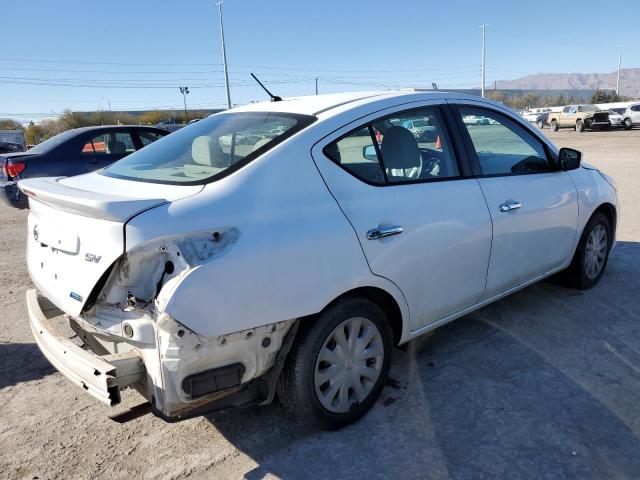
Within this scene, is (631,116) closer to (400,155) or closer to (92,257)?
(400,155)

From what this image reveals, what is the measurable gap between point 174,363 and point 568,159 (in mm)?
3417


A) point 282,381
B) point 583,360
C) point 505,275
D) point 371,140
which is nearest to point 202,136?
point 371,140

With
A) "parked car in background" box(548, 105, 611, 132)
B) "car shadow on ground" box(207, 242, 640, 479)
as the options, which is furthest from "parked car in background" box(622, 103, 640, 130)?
"car shadow on ground" box(207, 242, 640, 479)

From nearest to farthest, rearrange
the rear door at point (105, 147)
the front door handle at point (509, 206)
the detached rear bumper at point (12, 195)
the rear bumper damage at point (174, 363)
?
the rear bumper damage at point (174, 363) → the front door handle at point (509, 206) → the detached rear bumper at point (12, 195) → the rear door at point (105, 147)

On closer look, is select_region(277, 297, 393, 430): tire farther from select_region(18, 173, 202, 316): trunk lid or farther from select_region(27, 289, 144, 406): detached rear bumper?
select_region(18, 173, 202, 316): trunk lid

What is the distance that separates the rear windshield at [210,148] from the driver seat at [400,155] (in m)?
0.51

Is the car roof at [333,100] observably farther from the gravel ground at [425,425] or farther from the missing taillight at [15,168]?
the missing taillight at [15,168]

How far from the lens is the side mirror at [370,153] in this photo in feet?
9.77

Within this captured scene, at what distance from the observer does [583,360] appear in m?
3.56

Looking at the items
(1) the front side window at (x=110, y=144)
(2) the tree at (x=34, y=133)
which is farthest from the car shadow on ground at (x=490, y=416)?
(2) the tree at (x=34, y=133)

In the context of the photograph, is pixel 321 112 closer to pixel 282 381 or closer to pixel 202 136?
pixel 202 136

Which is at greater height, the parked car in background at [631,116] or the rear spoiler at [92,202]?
the rear spoiler at [92,202]

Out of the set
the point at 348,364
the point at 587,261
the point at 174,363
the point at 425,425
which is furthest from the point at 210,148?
the point at 587,261

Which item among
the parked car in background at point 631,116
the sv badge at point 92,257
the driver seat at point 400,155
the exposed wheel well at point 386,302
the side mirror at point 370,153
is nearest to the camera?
the sv badge at point 92,257
